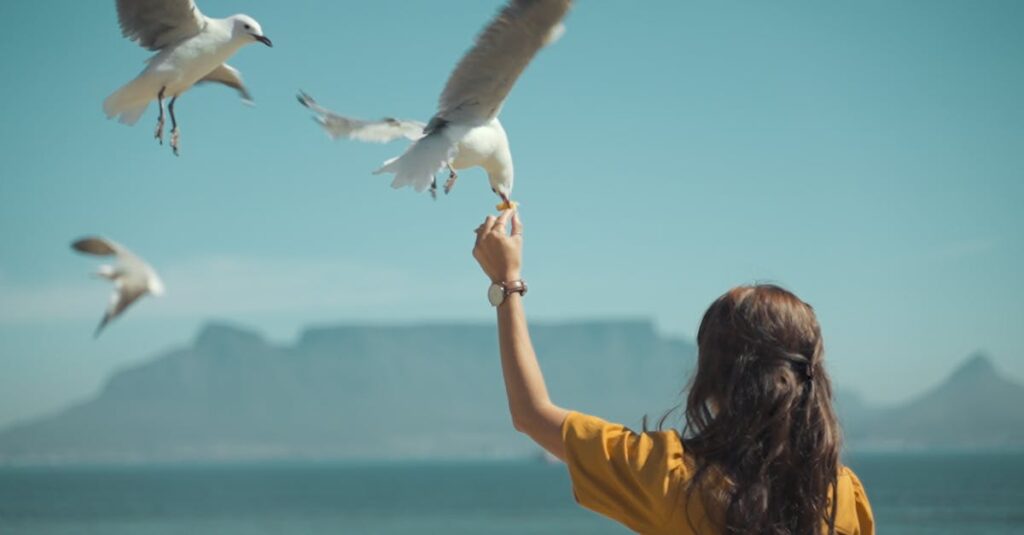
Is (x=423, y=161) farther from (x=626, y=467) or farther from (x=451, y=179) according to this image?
(x=626, y=467)

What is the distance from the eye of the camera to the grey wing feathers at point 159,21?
4.12 meters

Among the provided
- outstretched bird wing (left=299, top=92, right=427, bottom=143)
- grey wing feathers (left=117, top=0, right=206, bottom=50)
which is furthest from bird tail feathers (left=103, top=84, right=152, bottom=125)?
outstretched bird wing (left=299, top=92, right=427, bottom=143)

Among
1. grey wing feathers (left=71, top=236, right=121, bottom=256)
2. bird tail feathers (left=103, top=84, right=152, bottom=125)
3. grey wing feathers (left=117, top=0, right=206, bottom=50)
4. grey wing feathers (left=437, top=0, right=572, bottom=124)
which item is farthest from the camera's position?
grey wing feathers (left=117, top=0, right=206, bottom=50)

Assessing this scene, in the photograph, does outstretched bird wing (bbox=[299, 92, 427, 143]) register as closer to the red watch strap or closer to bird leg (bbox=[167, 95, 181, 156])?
bird leg (bbox=[167, 95, 181, 156])

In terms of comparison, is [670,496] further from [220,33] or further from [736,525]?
[220,33]

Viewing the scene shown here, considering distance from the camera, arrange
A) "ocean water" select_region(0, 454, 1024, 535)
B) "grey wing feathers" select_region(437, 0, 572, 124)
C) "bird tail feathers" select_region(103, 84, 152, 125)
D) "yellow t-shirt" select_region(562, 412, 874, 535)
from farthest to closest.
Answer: "ocean water" select_region(0, 454, 1024, 535), "bird tail feathers" select_region(103, 84, 152, 125), "grey wing feathers" select_region(437, 0, 572, 124), "yellow t-shirt" select_region(562, 412, 874, 535)

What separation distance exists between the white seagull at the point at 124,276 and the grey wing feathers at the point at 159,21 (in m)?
0.87

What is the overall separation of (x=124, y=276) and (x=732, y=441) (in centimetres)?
230

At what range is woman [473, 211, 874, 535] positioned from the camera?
183cm

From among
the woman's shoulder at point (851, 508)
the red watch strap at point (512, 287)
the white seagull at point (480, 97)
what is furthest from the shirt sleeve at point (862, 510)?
the white seagull at point (480, 97)

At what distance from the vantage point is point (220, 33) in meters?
3.93

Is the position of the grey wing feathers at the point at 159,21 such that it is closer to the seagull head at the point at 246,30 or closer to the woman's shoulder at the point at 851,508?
the seagull head at the point at 246,30

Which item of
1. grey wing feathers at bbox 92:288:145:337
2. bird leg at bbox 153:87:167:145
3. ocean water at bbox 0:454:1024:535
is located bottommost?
ocean water at bbox 0:454:1024:535

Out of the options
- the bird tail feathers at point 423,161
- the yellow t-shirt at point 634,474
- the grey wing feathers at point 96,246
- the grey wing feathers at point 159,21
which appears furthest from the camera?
the grey wing feathers at point 159,21
